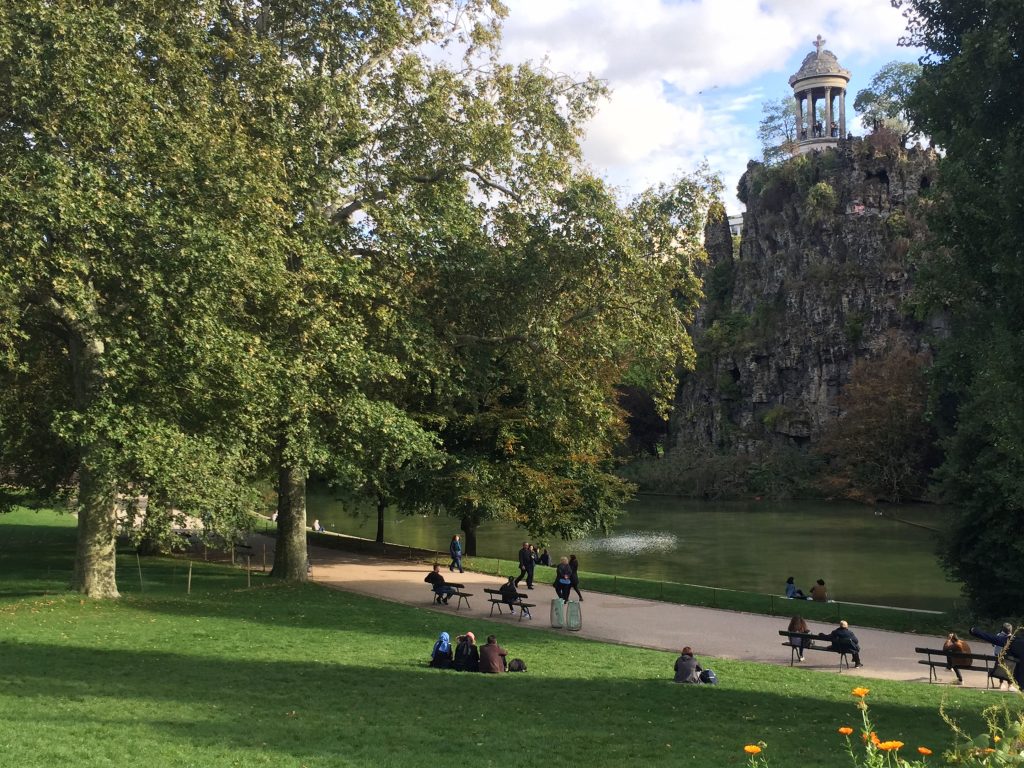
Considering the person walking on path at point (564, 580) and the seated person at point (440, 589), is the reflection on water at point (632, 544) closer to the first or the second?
the person walking on path at point (564, 580)

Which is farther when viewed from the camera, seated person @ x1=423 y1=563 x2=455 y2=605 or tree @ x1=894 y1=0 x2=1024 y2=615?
seated person @ x1=423 y1=563 x2=455 y2=605

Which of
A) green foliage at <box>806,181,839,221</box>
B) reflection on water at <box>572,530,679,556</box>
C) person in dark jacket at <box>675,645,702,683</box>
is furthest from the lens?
green foliage at <box>806,181,839,221</box>

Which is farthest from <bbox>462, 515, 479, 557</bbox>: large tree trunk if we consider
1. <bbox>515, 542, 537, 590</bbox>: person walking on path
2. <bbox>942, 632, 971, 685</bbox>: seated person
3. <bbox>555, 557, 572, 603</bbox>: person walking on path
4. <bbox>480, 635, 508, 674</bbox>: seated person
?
<bbox>942, 632, 971, 685</bbox>: seated person

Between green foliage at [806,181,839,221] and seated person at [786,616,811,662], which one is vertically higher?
green foliage at [806,181,839,221]

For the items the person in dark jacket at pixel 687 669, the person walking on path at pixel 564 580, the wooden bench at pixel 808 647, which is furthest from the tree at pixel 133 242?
the wooden bench at pixel 808 647

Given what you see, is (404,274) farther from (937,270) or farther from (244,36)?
(937,270)

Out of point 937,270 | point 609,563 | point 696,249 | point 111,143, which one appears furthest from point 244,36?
point 609,563

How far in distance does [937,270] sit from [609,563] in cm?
2421

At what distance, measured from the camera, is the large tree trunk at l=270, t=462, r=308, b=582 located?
24828 mm

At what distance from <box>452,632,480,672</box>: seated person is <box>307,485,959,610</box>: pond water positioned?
50.4ft

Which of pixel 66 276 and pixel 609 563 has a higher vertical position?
pixel 66 276

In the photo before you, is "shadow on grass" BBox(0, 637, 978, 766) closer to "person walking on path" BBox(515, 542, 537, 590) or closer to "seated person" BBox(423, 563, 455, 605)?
"seated person" BBox(423, 563, 455, 605)

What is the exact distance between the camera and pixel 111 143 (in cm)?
1852

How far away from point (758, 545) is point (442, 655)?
31636 millimetres
